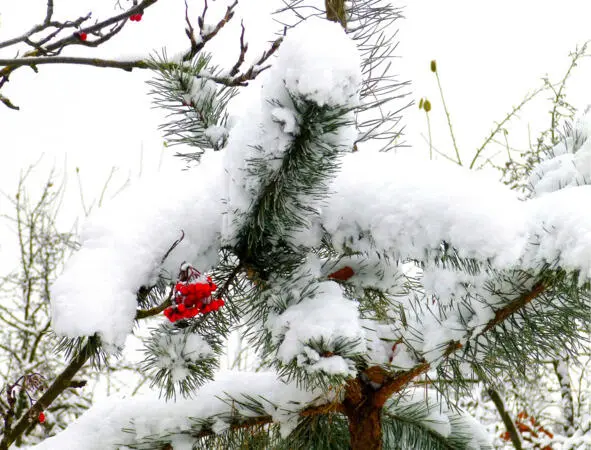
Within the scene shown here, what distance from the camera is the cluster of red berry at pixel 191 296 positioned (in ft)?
2.25

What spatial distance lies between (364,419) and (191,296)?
0.43 m

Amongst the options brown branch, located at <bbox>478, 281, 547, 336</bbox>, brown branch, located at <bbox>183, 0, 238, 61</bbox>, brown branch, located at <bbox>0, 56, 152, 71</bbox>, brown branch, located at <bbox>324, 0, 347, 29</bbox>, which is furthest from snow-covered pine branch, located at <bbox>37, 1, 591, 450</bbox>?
brown branch, located at <bbox>0, 56, 152, 71</bbox>

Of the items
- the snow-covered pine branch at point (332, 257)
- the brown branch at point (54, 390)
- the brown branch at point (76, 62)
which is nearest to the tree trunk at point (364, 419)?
the snow-covered pine branch at point (332, 257)

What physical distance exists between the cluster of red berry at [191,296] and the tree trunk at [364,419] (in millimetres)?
351

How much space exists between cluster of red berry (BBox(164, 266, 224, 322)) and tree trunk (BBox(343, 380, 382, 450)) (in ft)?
1.15

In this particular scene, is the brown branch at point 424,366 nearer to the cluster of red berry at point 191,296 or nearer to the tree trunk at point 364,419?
the tree trunk at point 364,419

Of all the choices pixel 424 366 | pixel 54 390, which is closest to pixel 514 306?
pixel 424 366

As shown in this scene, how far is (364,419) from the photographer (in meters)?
0.94

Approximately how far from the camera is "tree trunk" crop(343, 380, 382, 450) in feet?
3.06

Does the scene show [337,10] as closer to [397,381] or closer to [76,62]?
[397,381]

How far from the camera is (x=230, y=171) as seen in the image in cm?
69

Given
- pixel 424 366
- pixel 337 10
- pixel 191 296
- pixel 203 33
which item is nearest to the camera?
pixel 191 296

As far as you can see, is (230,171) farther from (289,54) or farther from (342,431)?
(342,431)

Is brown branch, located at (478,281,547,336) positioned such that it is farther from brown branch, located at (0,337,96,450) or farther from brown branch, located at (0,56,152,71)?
brown branch, located at (0,56,152,71)
